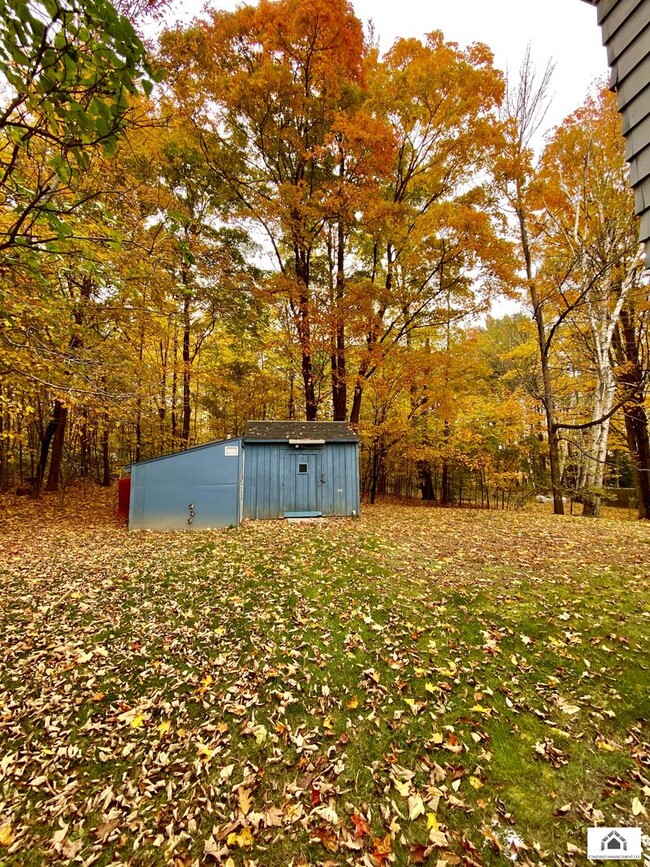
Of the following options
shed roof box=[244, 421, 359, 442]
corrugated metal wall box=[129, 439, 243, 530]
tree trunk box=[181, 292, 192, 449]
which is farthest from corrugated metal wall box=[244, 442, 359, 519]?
tree trunk box=[181, 292, 192, 449]

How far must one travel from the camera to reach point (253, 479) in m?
9.75

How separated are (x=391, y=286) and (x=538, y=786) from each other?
12387 millimetres

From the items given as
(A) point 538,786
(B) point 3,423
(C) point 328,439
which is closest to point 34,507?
(B) point 3,423

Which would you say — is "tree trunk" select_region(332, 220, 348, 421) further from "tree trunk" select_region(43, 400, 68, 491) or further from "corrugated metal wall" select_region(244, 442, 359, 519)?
"tree trunk" select_region(43, 400, 68, 491)

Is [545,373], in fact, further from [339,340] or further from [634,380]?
[339,340]

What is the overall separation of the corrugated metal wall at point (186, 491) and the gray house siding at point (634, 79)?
833 cm

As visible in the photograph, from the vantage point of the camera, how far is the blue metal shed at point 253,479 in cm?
875

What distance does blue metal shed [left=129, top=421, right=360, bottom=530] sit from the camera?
8.75 m

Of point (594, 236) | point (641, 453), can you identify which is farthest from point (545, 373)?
point (594, 236)

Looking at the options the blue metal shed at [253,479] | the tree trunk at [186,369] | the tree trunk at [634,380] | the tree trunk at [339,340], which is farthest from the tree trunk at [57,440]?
the tree trunk at [634,380]

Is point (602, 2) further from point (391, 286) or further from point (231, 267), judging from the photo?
point (231, 267)

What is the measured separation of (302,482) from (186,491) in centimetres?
313

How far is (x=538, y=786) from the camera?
7.25 feet

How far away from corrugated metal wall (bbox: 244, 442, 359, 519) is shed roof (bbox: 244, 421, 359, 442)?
184 mm
